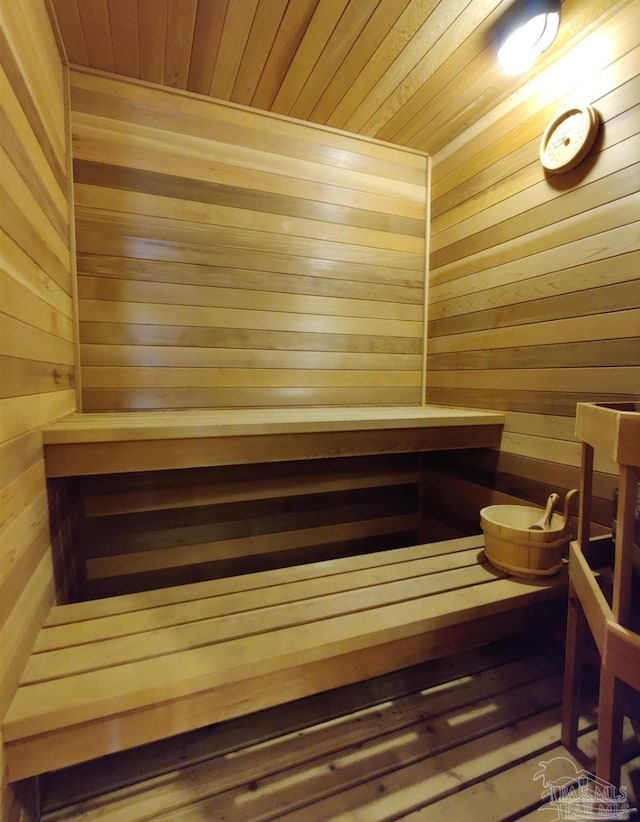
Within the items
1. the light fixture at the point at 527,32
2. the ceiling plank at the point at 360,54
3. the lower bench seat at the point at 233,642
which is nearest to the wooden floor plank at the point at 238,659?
the lower bench seat at the point at 233,642

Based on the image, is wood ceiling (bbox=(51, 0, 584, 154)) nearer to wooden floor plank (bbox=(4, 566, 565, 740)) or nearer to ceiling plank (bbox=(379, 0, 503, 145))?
ceiling plank (bbox=(379, 0, 503, 145))

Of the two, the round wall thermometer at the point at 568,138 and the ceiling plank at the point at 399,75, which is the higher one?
the ceiling plank at the point at 399,75

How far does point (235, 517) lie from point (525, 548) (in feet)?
4.60

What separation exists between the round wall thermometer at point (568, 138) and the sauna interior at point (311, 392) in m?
0.04

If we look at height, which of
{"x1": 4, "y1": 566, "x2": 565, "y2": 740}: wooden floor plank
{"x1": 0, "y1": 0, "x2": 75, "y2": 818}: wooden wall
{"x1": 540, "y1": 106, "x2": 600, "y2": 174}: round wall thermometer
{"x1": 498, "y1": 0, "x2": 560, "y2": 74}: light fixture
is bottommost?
{"x1": 4, "y1": 566, "x2": 565, "y2": 740}: wooden floor plank

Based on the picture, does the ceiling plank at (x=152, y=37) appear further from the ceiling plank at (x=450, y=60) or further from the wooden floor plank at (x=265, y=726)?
the wooden floor plank at (x=265, y=726)

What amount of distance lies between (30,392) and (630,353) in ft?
6.60

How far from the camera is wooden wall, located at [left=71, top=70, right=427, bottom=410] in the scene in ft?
6.15

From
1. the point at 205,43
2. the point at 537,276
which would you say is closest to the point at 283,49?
the point at 205,43

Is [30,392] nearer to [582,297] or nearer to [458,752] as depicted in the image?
[458,752]

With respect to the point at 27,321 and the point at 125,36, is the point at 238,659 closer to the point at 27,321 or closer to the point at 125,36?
the point at 27,321

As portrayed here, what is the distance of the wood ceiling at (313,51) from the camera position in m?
1.49

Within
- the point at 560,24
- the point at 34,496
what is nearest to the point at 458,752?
the point at 34,496

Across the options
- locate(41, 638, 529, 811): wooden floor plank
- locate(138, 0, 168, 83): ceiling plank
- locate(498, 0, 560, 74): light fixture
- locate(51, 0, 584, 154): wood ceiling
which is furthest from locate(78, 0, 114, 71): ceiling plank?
locate(41, 638, 529, 811): wooden floor plank
